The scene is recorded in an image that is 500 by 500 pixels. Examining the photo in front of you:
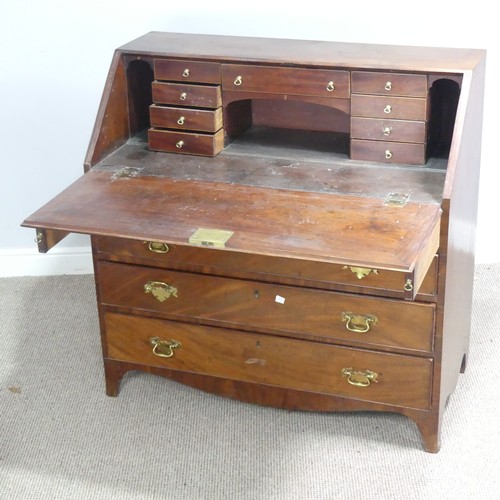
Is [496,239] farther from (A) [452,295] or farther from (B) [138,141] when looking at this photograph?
(B) [138,141]

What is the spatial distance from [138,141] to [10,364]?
88cm

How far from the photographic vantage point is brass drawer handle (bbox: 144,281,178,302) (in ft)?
9.19

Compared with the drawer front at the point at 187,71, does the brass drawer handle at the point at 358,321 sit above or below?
below

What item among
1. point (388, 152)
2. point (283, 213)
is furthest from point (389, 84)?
point (283, 213)

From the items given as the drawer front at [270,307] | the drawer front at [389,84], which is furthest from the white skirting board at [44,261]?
the drawer front at [389,84]

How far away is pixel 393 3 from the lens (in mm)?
3354

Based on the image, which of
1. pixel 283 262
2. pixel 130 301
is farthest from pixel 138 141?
pixel 283 262

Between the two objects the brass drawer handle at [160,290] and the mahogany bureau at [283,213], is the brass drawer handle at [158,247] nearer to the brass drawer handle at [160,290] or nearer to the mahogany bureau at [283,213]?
the mahogany bureau at [283,213]

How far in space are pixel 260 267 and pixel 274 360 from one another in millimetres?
302

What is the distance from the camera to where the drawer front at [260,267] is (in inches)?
102

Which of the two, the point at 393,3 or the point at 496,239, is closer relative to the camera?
the point at 393,3

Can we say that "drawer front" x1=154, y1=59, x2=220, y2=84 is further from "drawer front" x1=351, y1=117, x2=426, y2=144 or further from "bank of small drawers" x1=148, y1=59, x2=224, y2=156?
"drawer front" x1=351, y1=117, x2=426, y2=144

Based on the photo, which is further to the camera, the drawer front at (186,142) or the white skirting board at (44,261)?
the white skirting board at (44,261)

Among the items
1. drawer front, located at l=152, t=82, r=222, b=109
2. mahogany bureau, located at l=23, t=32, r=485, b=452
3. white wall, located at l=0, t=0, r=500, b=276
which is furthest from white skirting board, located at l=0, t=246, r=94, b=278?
drawer front, located at l=152, t=82, r=222, b=109
